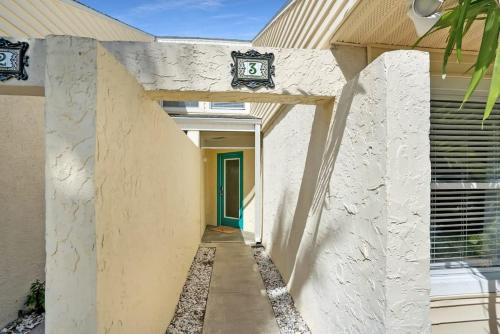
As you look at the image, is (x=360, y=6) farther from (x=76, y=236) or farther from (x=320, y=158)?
(x=76, y=236)

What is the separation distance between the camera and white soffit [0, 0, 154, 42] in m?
3.45

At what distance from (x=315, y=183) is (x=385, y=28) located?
1679 millimetres

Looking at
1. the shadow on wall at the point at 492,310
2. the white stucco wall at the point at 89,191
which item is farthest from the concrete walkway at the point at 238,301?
the shadow on wall at the point at 492,310

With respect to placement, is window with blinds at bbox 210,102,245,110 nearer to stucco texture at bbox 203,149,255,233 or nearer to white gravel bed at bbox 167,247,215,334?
stucco texture at bbox 203,149,255,233

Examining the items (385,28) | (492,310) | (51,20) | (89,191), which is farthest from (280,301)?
(51,20)

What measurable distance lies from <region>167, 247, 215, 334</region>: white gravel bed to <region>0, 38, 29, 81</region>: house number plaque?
114 inches

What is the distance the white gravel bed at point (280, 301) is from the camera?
3336 mm

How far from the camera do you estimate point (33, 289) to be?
353 centimetres

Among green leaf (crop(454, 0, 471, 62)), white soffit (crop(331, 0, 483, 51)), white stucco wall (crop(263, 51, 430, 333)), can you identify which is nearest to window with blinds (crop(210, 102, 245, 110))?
white stucco wall (crop(263, 51, 430, 333))

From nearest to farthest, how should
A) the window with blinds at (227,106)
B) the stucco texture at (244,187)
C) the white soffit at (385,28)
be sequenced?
the white soffit at (385,28) → the stucco texture at (244,187) → the window with blinds at (227,106)

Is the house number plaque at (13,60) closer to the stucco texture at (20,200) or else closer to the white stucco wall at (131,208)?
the white stucco wall at (131,208)

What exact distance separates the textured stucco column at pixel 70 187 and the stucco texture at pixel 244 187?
730cm

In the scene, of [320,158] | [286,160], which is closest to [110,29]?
[286,160]

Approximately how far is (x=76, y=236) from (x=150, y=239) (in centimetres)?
114
